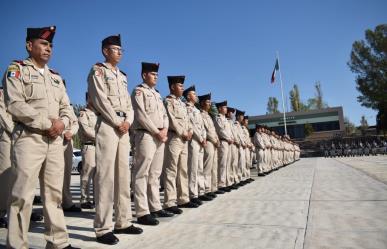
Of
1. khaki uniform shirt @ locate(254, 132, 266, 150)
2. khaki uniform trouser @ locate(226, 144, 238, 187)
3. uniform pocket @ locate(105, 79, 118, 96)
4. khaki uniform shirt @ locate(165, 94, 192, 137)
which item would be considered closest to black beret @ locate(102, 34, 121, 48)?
uniform pocket @ locate(105, 79, 118, 96)

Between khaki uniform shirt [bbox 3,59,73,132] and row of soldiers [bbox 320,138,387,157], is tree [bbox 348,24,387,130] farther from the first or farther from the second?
khaki uniform shirt [bbox 3,59,73,132]

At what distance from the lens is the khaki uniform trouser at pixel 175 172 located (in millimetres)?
5035

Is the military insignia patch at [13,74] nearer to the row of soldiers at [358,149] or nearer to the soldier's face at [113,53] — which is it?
the soldier's face at [113,53]

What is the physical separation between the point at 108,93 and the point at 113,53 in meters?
0.55

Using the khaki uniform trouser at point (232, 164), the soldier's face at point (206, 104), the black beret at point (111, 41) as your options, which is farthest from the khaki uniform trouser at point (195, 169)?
the black beret at point (111, 41)

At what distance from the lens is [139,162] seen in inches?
170

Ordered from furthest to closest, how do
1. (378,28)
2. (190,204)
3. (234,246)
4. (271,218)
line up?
(378,28)
(190,204)
(271,218)
(234,246)

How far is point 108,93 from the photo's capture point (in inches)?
147

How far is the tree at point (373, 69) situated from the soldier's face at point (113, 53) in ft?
127

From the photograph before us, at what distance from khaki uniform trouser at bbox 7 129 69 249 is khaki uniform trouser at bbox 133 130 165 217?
4.41 feet

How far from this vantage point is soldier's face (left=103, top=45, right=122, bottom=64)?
3917 mm

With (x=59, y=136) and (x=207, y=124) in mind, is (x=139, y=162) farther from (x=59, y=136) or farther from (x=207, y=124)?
(x=207, y=124)

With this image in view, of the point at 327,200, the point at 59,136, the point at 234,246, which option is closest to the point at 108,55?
the point at 59,136

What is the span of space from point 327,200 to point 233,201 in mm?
1521
